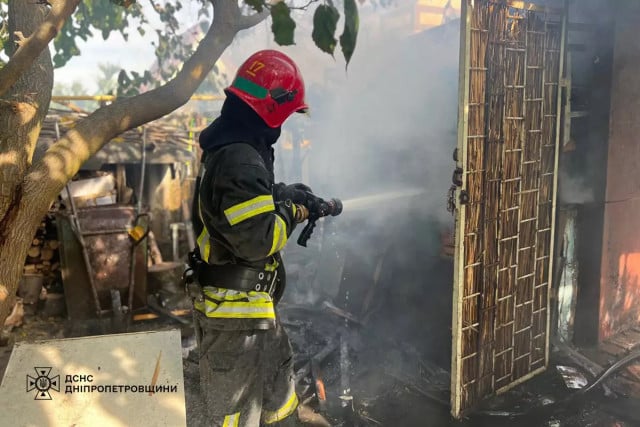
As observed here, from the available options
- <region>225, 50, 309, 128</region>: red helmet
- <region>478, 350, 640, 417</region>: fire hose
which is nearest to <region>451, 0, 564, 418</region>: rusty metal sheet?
<region>478, 350, 640, 417</region>: fire hose

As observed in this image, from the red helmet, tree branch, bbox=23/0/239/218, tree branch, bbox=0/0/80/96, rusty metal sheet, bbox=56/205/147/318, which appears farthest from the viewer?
rusty metal sheet, bbox=56/205/147/318

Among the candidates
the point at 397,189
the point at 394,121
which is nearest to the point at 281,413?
the point at 397,189

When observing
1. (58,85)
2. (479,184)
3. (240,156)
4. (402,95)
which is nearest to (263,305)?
(240,156)

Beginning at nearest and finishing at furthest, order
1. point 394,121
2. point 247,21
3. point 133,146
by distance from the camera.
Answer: point 247,21
point 394,121
point 133,146

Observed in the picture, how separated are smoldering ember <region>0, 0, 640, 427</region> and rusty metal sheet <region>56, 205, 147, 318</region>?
3 cm

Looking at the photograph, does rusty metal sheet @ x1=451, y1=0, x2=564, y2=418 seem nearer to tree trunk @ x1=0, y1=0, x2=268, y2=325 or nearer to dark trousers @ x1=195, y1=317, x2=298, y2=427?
dark trousers @ x1=195, y1=317, x2=298, y2=427

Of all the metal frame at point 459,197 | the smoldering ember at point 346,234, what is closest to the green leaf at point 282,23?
the smoldering ember at point 346,234

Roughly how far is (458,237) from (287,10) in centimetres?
303

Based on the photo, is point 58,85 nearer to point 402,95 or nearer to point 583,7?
point 402,95

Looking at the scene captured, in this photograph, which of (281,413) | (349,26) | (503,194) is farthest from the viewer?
(503,194)

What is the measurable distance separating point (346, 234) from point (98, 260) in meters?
3.53

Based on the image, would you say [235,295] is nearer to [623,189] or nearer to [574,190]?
[574,190]

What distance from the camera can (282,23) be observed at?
4.52ft

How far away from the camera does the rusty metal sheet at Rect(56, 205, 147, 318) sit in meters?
6.55
